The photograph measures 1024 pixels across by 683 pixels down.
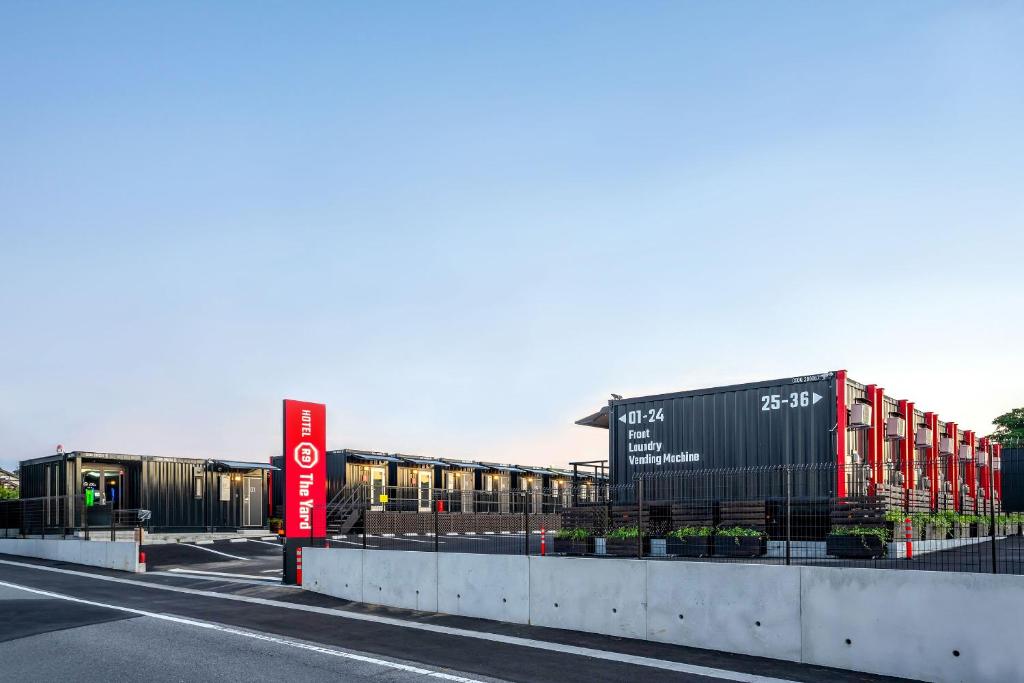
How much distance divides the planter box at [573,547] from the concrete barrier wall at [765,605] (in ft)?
25.8

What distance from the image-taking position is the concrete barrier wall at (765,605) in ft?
32.7

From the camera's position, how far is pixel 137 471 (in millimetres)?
37500

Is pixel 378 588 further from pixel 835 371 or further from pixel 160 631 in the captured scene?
pixel 835 371

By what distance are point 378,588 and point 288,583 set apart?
4223mm

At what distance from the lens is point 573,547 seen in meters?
24.2

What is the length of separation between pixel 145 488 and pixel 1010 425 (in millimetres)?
75903

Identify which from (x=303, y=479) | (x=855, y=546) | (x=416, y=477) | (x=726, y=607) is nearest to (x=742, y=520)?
(x=855, y=546)

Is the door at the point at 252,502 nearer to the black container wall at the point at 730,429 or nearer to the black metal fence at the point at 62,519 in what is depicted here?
the black metal fence at the point at 62,519

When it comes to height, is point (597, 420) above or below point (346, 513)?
above

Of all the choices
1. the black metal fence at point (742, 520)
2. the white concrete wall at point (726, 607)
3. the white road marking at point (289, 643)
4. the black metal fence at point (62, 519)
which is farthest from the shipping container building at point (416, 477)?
the white concrete wall at point (726, 607)

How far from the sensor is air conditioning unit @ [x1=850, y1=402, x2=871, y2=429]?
78.0ft

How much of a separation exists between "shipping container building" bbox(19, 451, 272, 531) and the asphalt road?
1826cm

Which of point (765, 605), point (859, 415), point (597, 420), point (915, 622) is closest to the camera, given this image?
point (915, 622)

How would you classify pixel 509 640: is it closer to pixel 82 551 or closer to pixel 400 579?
pixel 400 579
